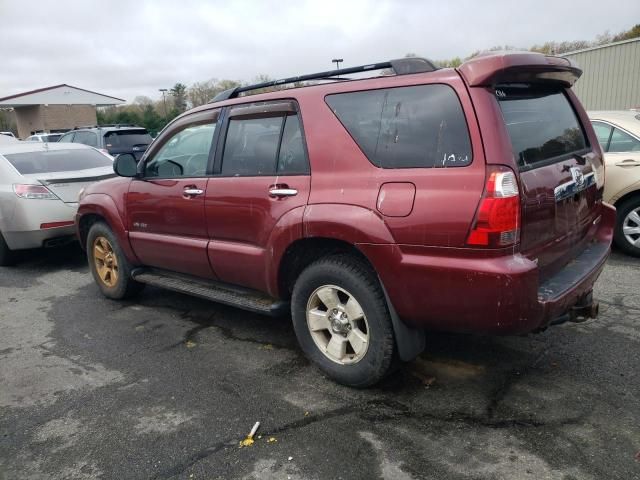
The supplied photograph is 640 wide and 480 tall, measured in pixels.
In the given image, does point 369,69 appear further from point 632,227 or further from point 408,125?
point 632,227

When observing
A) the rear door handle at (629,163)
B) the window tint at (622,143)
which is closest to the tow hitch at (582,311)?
the rear door handle at (629,163)

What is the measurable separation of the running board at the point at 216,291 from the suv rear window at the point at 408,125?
1.32 meters

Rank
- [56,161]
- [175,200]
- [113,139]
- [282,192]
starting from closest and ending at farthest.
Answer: [282,192] → [175,200] → [56,161] → [113,139]

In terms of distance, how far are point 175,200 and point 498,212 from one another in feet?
8.83

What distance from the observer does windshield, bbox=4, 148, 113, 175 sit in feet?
23.2

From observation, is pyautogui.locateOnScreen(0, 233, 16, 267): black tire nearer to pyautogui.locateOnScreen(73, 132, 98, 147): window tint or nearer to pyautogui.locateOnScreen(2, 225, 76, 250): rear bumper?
pyautogui.locateOnScreen(2, 225, 76, 250): rear bumper

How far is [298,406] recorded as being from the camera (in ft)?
10.8

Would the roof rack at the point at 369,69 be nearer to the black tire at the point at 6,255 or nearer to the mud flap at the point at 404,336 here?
the mud flap at the point at 404,336

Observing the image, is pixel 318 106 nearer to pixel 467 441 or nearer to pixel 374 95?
pixel 374 95

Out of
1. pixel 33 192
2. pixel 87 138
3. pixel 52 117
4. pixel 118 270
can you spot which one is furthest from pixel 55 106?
pixel 118 270

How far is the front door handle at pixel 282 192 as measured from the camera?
3.53 meters

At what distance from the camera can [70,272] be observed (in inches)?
272

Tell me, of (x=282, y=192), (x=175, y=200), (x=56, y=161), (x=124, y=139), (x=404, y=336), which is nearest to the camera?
(x=404, y=336)

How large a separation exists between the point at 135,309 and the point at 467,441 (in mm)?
3569
